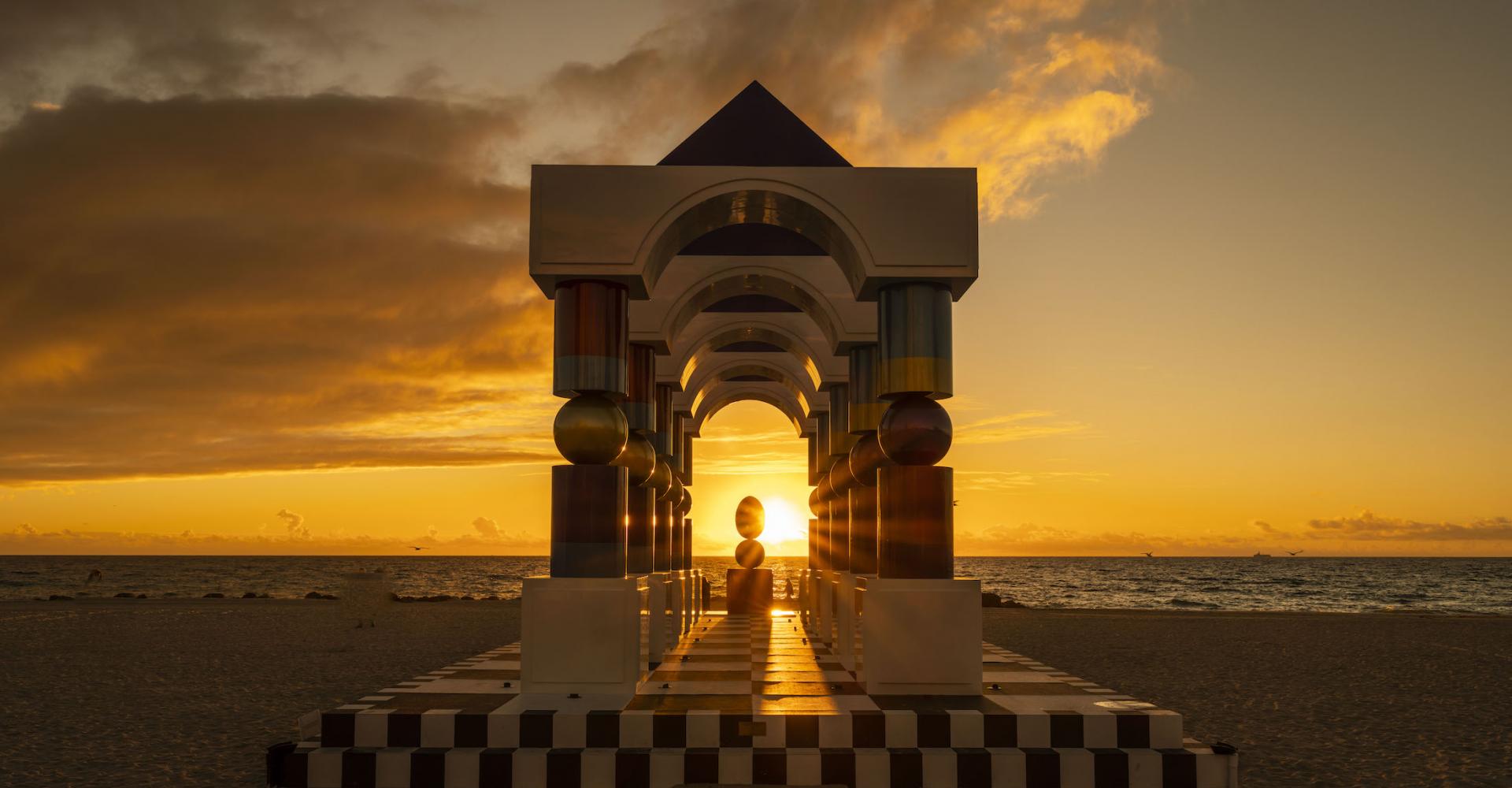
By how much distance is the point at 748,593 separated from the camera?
21172mm

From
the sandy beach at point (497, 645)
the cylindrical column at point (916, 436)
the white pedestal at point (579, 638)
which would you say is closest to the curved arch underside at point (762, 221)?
the cylindrical column at point (916, 436)

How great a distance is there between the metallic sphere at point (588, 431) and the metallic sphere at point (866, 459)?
11.2 ft

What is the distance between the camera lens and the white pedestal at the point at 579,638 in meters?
8.56

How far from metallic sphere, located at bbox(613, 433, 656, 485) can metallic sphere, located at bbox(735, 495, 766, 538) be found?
10.5m

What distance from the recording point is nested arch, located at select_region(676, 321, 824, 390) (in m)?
14.9

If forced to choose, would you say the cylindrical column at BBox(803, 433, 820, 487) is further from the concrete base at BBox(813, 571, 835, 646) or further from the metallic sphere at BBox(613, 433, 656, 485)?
the metallic sphere at BBox(613, 433, 656, 485)

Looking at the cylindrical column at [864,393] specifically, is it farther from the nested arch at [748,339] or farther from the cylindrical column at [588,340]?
the cylindrical column at [588,340]

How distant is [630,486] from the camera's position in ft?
40.7

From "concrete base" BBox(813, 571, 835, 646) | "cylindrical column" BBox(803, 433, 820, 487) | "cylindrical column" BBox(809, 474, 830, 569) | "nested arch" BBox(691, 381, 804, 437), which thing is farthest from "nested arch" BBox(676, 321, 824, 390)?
"nested arch" BBox(691, 381, 804, 437)

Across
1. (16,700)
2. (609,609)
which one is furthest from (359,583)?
(609,609)

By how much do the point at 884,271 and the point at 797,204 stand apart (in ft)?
3.43

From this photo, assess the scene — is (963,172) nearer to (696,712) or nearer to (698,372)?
(696,712)

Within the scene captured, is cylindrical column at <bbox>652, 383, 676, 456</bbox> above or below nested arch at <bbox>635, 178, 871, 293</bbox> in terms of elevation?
below

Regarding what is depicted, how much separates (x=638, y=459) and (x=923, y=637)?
4590 millimetres
